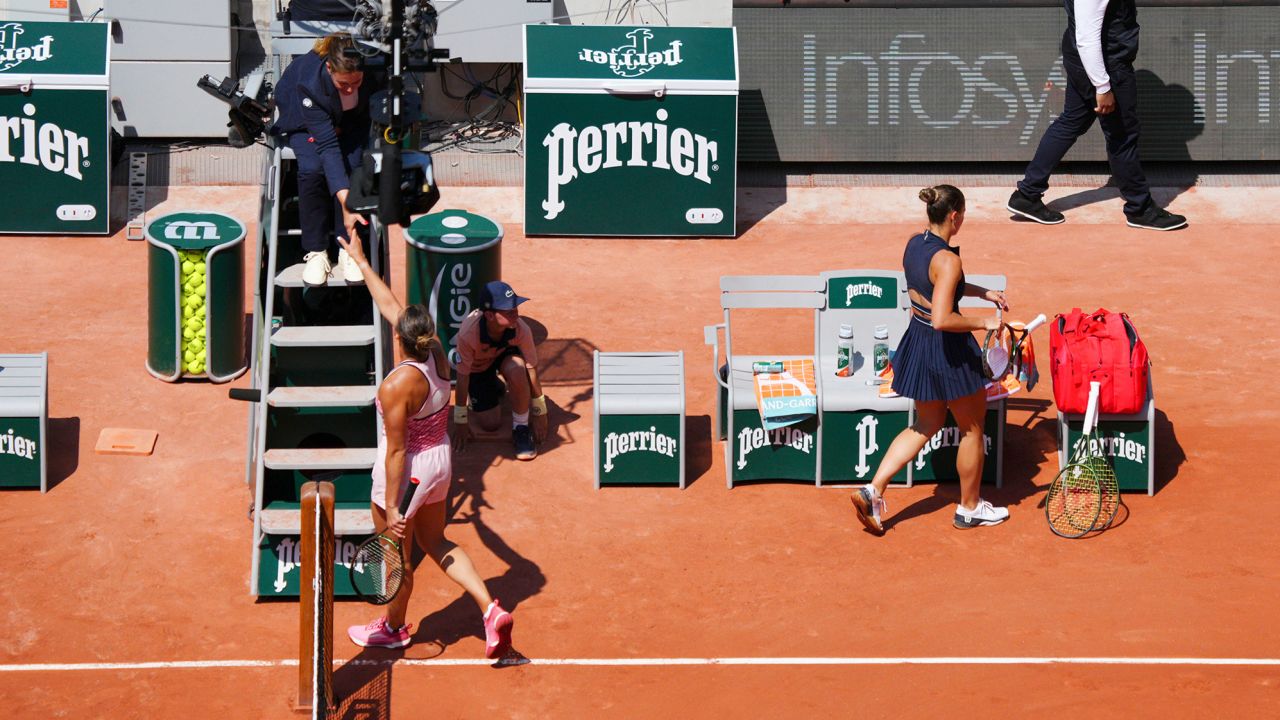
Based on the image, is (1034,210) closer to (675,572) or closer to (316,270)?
(675,572)

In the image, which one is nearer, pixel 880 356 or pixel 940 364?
pixel 940 364

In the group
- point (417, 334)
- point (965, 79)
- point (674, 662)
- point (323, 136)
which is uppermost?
point (965, 79)

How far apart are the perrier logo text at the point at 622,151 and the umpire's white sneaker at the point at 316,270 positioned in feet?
18.7

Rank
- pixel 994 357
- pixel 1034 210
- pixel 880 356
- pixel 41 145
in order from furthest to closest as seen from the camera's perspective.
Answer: pixel 1034 210 → pixel 41 145 → pixel 880 356 → pixel 994 357

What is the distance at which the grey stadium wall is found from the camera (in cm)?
1705

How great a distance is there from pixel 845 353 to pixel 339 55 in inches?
150

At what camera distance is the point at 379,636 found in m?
8.77

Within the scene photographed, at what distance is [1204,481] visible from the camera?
10.7 m

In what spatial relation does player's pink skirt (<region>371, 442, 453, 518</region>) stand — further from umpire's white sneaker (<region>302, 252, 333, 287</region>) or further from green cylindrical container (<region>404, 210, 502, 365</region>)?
green cylindrical container (<region>404, 210, 502, 365</region>)

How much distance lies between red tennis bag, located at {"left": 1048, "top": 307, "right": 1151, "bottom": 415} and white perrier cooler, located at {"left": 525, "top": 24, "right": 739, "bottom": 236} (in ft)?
20.0

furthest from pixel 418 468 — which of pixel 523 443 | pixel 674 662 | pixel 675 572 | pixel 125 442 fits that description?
pixel 125 442

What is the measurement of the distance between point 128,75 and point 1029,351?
1113cm

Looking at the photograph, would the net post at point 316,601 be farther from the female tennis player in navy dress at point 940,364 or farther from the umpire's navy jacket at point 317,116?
the female tennis player in navy dress at point 940,364

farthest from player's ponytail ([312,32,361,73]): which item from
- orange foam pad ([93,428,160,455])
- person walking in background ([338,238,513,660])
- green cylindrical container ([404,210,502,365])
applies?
orange foam pad ([93,428,160,455])
